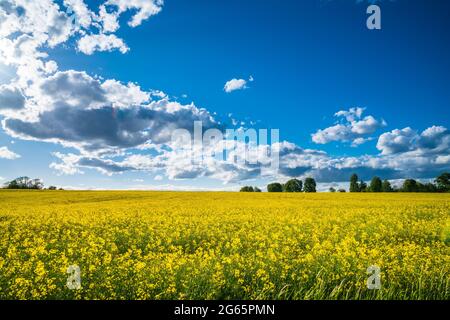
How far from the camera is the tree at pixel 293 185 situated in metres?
81.8

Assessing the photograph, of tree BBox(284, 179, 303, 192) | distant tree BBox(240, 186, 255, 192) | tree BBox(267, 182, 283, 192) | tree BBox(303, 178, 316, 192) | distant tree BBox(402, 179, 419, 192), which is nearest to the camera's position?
distant tree BBox(240, 186, 255, 192)

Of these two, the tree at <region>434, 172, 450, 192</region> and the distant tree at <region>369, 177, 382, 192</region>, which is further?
the distant tree at <region>369, 177, 382, 192</region>

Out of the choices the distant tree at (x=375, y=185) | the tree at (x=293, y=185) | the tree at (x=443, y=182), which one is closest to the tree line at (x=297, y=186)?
the tree at (x=293, y=185)

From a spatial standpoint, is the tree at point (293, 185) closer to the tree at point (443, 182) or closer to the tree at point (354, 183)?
the tree at point (354, 183)

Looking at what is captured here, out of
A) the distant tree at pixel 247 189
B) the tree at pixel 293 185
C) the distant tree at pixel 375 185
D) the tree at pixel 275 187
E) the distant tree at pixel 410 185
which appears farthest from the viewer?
the tree at pixel 275 187

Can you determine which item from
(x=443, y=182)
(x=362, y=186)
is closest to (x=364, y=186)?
(x=362, y=186)

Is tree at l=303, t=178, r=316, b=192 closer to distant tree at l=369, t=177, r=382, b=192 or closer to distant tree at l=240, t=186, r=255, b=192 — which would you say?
distant tree at l=240, t=186, r=255, b=192

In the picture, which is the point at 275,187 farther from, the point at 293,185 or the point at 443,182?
the point at 443,182

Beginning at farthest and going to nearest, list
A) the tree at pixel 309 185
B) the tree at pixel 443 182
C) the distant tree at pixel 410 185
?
the tree at pixel 309 185, the distant tree at pixel 410 185, the tree at pixel 443 182

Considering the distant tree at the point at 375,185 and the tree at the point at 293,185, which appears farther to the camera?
the tree at the point at 293,185

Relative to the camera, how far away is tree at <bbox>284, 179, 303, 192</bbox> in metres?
81.8

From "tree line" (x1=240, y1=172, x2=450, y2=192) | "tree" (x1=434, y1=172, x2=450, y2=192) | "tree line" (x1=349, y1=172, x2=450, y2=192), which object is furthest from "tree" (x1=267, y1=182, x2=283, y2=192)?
"tree" (x1=434, y1=172, x2=450, y2=192)
